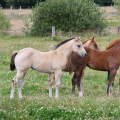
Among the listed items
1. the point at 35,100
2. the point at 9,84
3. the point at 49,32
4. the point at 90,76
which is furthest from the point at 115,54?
the point at 49,32

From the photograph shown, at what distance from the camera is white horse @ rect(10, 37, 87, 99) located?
662cm

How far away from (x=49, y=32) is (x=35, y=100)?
54.7 ft

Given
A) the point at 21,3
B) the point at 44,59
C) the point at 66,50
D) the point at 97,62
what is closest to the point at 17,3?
the point at 21,3

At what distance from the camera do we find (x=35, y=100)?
6051 millimetres

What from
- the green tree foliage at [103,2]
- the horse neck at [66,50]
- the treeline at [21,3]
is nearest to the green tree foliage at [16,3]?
the treeline at [21,3]

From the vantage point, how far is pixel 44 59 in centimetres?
690

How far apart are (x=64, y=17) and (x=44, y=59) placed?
651 inches

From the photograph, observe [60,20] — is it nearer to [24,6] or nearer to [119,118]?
[119,118]

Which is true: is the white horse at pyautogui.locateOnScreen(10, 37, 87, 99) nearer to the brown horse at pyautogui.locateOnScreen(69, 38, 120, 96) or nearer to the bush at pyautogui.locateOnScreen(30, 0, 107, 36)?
Result: the brown horse at pyautogui.locateOnScreen(69, 38, 120, 96)

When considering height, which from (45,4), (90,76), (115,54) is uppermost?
(45,4)

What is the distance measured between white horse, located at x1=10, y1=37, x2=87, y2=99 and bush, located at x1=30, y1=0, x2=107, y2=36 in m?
15.2

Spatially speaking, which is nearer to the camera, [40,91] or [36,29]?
[40,91]

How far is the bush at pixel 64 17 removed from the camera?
2228 cm

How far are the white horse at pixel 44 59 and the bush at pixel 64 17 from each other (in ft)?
49.8
